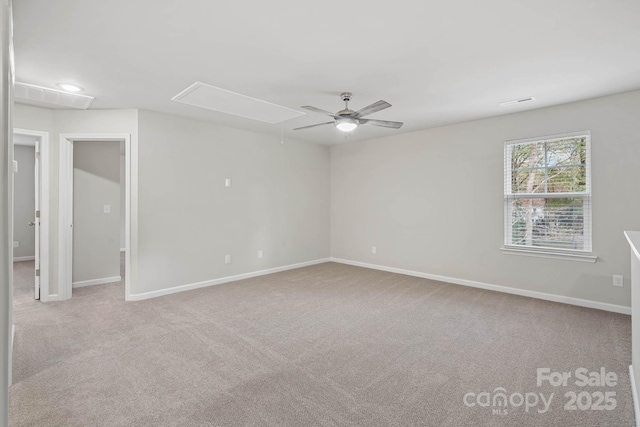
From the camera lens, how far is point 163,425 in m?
1.83

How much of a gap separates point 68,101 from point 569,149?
626cm

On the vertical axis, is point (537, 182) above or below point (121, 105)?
below

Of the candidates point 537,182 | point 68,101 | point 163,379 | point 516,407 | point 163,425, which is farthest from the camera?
point 537,182

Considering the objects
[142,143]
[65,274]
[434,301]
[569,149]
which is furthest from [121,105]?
[569,149]

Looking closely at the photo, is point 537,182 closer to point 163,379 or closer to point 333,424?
point 333,424

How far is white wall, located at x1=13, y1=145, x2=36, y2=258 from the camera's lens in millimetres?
6727

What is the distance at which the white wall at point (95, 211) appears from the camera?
475 cm

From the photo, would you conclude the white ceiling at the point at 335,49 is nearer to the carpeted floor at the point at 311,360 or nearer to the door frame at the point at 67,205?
Answer: the door frame at the point at 67,205

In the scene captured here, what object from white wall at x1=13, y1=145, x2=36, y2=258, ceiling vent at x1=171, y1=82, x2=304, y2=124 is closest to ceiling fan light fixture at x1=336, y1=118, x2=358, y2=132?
ceiling vent at x1=171, y1=82, x2=304, y2=124

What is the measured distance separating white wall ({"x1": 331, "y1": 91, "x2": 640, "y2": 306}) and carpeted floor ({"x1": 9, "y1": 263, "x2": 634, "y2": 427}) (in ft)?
1.70

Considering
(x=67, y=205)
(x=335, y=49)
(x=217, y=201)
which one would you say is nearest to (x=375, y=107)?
(x=335, y=49)

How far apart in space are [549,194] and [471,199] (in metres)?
0.98

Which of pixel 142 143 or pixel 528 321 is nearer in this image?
pixel 528 321

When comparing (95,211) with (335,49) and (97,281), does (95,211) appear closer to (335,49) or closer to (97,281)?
(97,281)
